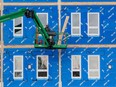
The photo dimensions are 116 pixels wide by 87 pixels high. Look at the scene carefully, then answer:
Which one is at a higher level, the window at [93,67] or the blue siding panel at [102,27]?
the blue siding panel at [102,27]

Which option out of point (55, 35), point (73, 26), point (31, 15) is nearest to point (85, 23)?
point (73, 26)

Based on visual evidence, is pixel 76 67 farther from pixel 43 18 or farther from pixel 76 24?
pixel 43 18

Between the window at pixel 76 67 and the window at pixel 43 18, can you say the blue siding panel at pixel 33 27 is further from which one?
the window at pixel 76 67

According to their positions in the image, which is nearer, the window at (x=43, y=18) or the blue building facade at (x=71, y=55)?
the blue building facade at (x=71, y=55)

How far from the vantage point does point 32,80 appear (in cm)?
2248

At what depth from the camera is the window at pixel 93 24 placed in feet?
73.9

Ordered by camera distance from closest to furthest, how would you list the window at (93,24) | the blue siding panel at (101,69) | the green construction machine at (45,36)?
the green construction machine at (45,36), the blue siding panel at (101,69), the window at (93,24)

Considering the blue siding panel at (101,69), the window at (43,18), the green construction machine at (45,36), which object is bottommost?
the blue siding panel at (101,69)

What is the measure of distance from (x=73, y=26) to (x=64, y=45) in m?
1.55

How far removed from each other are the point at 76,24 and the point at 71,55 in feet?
6.04

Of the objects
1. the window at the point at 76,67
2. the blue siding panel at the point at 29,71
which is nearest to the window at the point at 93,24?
the window at the point at 76,67

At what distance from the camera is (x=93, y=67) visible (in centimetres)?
2250

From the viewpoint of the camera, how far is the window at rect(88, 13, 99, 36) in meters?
22.5

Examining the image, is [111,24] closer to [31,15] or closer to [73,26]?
[73,26]
